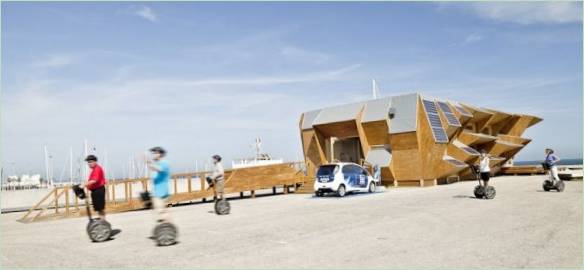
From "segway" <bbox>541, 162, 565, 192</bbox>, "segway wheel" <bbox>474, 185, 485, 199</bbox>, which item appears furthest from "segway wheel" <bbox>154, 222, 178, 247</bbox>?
→ "segway" <bbox>541, 162, 565, 192</bbox>

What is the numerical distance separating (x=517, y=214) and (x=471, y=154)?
16280mm

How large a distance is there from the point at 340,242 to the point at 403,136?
58.5 ft

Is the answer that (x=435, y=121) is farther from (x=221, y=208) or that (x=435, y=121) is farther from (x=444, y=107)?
(x=221, y=208)

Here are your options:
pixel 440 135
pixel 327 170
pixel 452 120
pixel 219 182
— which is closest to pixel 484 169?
pixel 327 170

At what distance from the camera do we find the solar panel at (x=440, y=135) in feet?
82.7

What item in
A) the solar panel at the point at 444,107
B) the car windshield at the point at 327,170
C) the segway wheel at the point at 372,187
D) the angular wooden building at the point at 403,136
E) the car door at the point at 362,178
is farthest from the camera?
the solar panel at the point at 444,107

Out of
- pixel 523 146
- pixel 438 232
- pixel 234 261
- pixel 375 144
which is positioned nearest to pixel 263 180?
pixel 375 144

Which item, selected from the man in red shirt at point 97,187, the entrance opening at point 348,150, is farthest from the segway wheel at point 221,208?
the entrance opening at point 348,150

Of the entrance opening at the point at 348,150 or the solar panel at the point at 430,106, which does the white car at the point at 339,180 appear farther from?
the entrance opening at the point at 348,150

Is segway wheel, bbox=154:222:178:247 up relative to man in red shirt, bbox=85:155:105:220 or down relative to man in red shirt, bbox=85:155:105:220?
down

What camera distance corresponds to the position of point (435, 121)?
84.6ft

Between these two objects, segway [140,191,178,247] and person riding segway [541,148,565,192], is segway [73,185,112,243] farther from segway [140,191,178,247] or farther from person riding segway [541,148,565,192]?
person riding segway [541,148,565,192]

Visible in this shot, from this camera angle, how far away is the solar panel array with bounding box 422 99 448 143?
2530cm

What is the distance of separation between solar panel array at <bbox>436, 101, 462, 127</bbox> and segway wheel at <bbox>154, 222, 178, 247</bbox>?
834 inches
